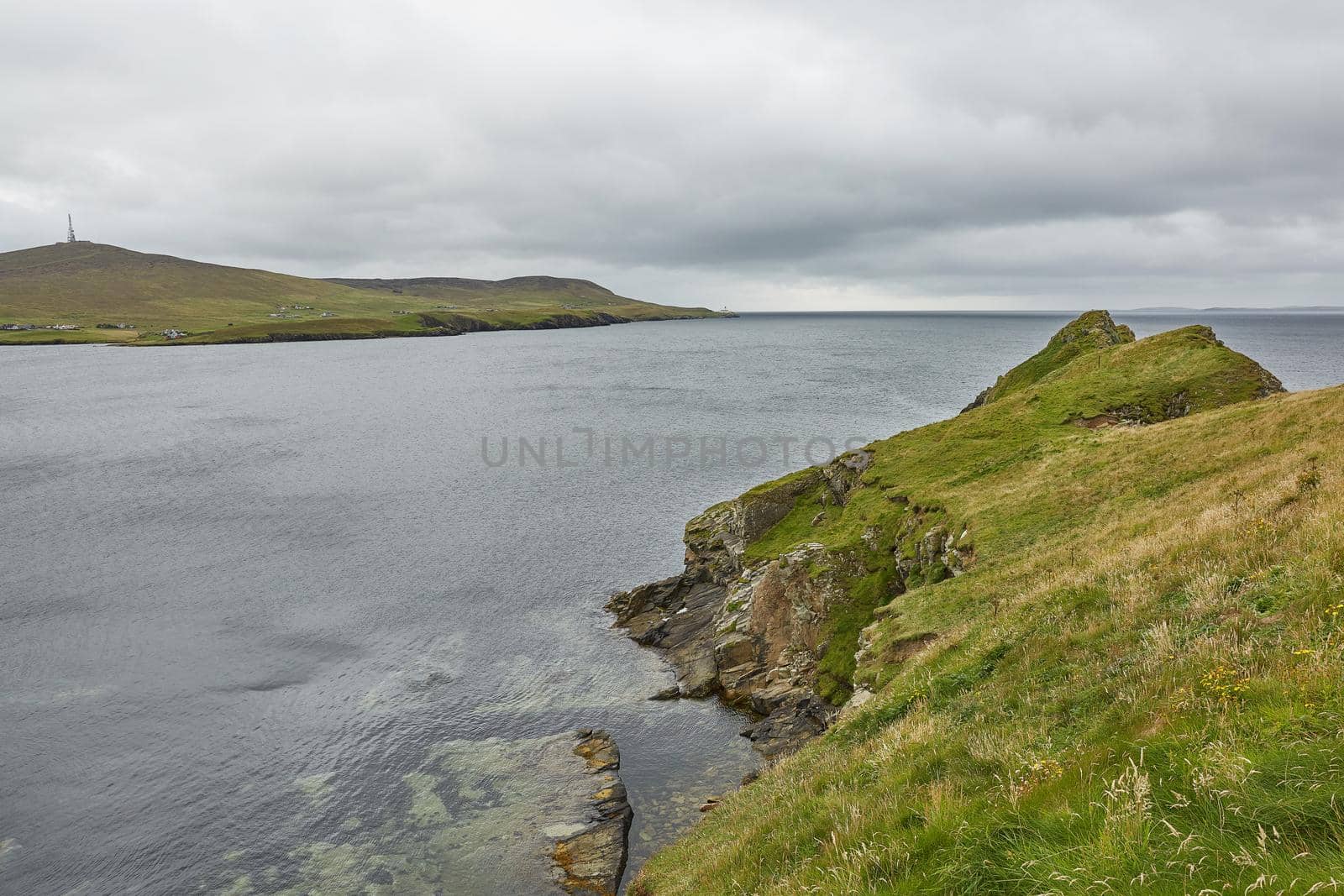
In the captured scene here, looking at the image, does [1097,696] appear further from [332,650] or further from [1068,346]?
[1068,346]

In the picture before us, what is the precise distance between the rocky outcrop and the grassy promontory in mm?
4421

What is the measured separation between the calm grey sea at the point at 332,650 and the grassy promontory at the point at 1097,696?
11.0 metres

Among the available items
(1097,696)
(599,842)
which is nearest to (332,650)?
(599,842)

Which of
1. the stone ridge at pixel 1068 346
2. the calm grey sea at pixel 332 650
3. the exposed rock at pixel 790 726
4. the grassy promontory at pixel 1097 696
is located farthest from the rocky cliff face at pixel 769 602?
the stone ridge at pixel 1068 346

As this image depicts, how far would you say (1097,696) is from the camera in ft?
42.0

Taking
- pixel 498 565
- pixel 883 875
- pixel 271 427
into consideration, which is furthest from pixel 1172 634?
pixel 271 427

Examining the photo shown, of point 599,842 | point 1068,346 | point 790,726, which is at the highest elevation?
point 1068,346

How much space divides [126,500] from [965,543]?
7603cm

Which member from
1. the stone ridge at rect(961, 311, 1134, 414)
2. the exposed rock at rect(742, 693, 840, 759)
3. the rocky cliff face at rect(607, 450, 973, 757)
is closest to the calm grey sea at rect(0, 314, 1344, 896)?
the exposed rock at rect(742, 693, 840, 759)

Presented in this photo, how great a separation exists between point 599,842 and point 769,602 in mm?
17053

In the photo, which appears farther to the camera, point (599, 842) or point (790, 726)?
point (790, 726)

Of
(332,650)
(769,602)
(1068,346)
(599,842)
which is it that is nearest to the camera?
(599,842)

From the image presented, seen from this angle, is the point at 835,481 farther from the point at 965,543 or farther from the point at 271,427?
the point at 271,427

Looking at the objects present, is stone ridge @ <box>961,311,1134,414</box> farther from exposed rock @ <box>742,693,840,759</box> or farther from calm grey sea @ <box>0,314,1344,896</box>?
exposed rock @ <box>742,693,840,759</box>
